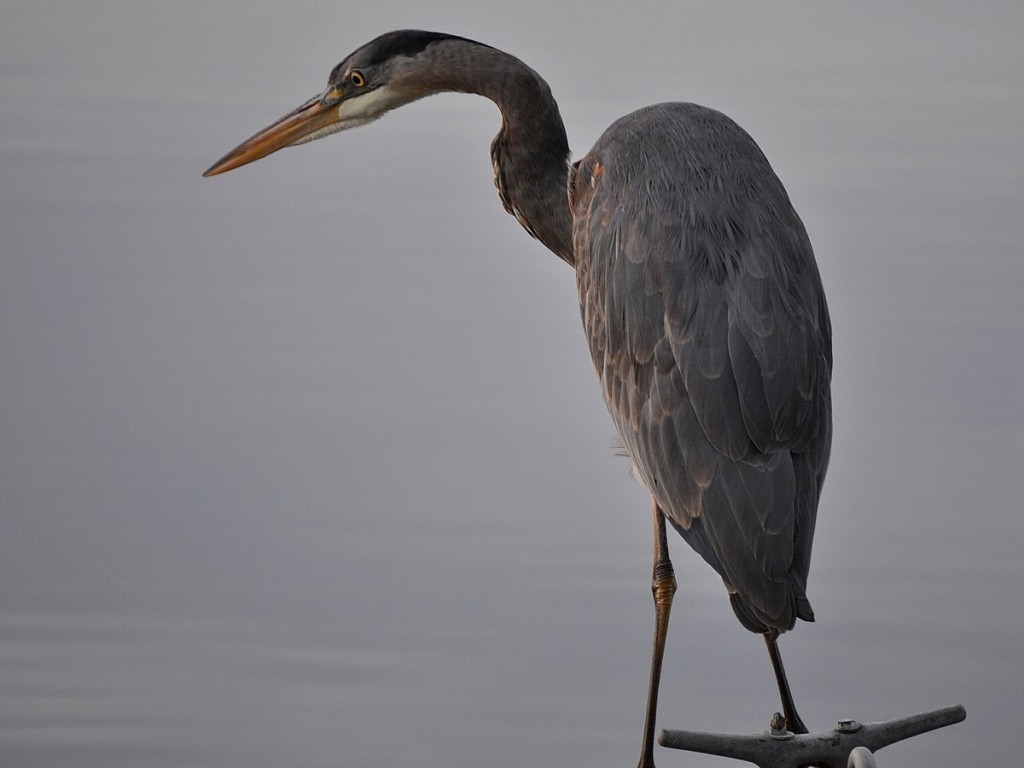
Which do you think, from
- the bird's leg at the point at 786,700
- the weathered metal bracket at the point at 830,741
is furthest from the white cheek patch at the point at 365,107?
the weathered metal bracket at the point at 830,741

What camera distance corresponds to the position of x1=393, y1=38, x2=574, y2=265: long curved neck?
10.2ft

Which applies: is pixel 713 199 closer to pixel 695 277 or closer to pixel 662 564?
pixel 695 277

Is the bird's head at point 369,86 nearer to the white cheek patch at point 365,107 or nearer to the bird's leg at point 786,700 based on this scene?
the white cheek patch at point 365,107

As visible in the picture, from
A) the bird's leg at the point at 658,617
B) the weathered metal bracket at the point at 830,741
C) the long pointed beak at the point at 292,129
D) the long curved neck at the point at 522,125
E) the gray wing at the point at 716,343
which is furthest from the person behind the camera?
the long pointed beak at the point at 292,129

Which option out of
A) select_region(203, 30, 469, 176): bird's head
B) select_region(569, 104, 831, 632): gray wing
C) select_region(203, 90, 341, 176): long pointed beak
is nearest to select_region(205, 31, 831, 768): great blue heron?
select_region(569, 104, 831, 632): gray wing

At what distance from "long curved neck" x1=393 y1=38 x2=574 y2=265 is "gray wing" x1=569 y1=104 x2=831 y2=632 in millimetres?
331

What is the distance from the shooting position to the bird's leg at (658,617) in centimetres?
270

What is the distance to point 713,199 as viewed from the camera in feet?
8.61

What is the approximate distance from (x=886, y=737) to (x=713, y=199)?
90 cm

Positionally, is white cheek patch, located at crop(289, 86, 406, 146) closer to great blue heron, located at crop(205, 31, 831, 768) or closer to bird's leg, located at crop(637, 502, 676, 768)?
great blue heron, located at crop(205, 31, 831, 768)

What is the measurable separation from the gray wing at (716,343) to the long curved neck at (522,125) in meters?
0.33

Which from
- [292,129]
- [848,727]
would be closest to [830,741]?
[848,727]

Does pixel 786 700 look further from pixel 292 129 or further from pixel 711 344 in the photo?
pixel 292 129


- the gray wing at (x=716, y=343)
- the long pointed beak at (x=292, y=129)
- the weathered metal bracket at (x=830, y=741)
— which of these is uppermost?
the long pointed beak at (x=292, y=129)
